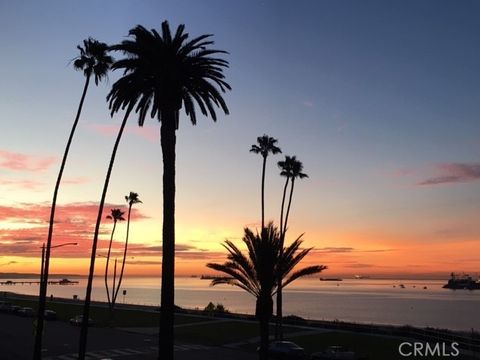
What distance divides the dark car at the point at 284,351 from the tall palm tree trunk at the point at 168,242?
20.3 m

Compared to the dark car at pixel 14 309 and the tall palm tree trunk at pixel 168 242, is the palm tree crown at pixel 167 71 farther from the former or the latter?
the dark car at pixel 14 309

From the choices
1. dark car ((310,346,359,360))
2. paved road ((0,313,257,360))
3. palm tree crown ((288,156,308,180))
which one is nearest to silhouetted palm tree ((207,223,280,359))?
dark car ((310,346,359,360))

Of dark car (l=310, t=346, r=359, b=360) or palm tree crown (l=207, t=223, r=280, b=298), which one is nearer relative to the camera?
palm tree crown (l=207, t=223, r=280, b=298)

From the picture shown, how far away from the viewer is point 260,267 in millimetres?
30406

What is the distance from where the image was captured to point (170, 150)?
25.2 m

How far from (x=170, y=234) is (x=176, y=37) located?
9.75m

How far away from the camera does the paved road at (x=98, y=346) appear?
145 ft

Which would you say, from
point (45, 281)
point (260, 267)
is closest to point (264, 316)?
point (260, 267)

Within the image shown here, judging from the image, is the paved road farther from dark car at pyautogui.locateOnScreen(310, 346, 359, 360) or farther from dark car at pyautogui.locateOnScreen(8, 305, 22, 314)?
dark car at pyautogui.locateOnScreen(8, 305, 22, 314)

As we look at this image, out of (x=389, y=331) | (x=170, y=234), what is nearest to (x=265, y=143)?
(x=389, y=331)

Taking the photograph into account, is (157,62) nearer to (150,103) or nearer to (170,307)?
(150,103)

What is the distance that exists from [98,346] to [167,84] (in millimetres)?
33992

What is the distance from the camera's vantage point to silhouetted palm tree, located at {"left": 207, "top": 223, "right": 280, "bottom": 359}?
99.1ft

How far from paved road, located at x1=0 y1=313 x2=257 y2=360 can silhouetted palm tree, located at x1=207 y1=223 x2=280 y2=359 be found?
48.7 feet
